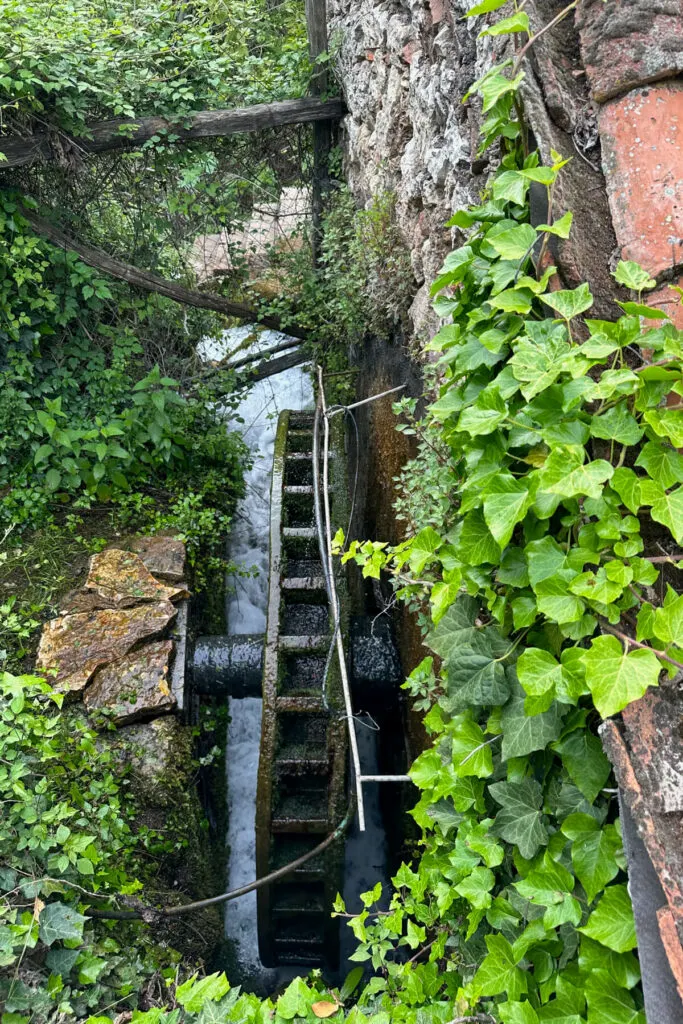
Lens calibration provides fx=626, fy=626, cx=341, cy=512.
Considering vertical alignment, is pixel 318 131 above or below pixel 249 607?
above

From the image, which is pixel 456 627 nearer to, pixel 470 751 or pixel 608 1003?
Answer: pixel 470 751

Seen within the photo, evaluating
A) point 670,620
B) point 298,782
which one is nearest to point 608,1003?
point 670,620

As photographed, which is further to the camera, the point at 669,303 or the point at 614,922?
the point at 669,303

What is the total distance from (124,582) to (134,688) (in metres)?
0.83

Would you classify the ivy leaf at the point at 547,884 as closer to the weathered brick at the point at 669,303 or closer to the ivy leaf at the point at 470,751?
the ivy leaf at the point at 470,751

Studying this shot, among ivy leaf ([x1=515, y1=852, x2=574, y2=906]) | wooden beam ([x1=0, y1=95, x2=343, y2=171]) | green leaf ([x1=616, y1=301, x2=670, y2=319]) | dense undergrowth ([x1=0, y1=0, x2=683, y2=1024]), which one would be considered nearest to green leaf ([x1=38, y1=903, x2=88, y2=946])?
dense undergrowth ([x1=0, y1=0, x2=683, y2=1024])

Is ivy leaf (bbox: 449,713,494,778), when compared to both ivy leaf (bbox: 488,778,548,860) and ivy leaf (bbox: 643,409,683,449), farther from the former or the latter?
ivy leaf (bbox: 643,409,683,449)

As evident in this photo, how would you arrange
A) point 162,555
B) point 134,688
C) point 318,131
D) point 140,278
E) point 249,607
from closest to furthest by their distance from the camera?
1. point 134,688
2. point 162,555
3. point 140,278
4. point 318,131
5. point 249,607

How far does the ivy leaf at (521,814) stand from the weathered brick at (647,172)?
1102 mm

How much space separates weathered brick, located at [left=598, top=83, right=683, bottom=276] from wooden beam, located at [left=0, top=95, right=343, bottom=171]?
13.1ft

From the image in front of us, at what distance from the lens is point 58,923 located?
90.4 inches

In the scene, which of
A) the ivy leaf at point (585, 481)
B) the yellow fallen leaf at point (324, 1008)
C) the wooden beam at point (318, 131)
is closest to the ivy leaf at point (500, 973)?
the yellow fallen leaf at point (324, 1008)

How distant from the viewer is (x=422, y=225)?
9.62 ft

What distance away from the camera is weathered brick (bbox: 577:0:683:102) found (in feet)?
4.29
